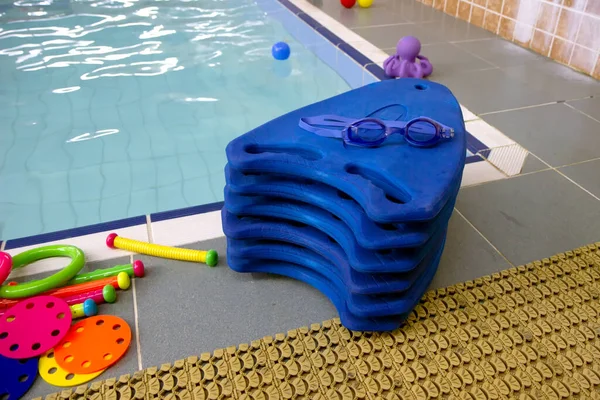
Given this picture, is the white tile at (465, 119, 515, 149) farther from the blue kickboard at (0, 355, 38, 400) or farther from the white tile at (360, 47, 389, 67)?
the blue kickboard at (0, 355, 38, 400)

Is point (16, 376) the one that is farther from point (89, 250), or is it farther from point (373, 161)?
point (373, 161)

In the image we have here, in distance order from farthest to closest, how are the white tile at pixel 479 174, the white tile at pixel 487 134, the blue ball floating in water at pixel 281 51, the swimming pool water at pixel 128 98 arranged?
1. the blue ball floating in water at pixel 281 51
2. the swimming pool water at pixel 128 98
3. the white tile at pixel 487 134
4. the white tile at pixel 479 174

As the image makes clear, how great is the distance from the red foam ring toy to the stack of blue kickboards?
0.29m

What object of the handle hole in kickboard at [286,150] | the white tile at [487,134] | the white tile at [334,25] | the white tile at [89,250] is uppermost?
the handle hole in kickboard at [286,150]

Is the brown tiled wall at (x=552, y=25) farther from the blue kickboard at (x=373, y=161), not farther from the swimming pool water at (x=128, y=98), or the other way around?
the blue kickboard at (x=373, y=161)

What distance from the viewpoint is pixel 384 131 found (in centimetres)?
113

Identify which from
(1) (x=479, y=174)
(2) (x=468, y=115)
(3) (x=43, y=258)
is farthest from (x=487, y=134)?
(3) (x=43, y=258)

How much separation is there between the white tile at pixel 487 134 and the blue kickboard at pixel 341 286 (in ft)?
2.39

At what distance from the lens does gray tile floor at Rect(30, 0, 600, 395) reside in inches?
45.1

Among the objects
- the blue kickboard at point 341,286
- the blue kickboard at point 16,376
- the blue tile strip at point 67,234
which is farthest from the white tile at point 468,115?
the blue kickboard at point 16,376

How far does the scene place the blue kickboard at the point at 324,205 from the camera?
975mm

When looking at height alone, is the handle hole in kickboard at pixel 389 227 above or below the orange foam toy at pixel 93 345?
above

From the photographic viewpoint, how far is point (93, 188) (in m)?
2.03

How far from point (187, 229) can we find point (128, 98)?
1.52 meters
